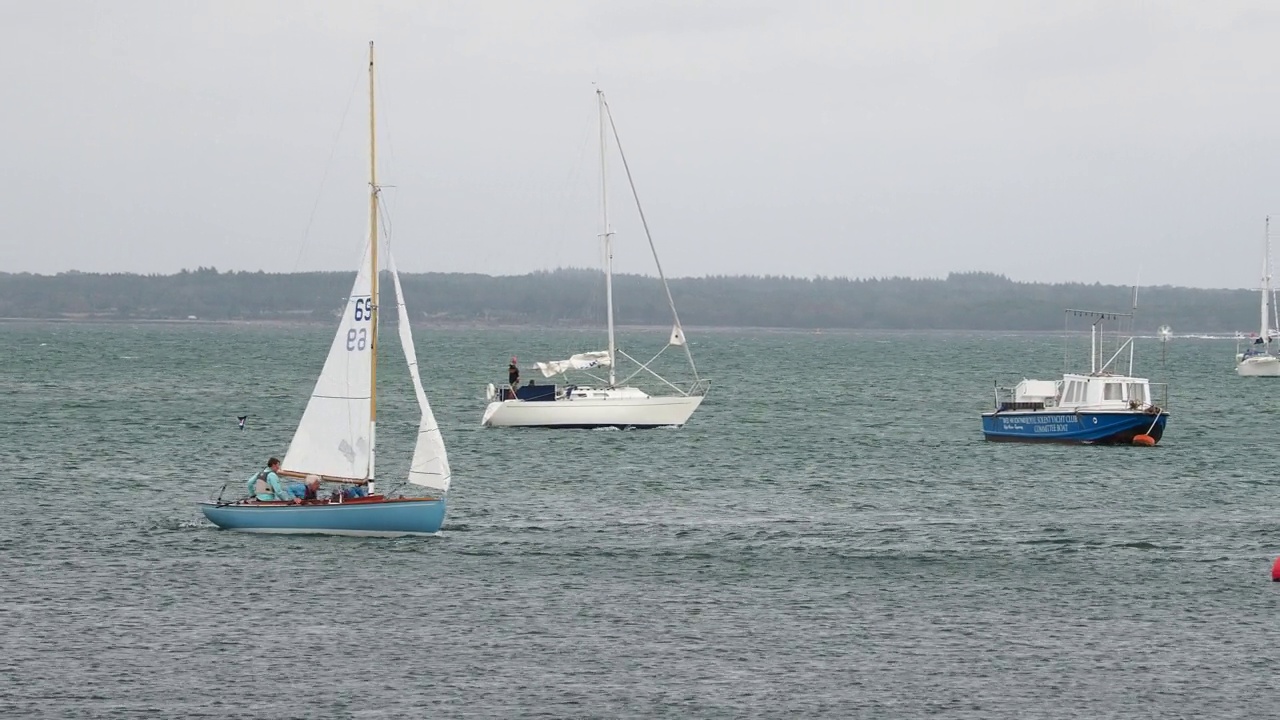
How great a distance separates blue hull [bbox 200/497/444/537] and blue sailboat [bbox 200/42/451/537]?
0.03 metres

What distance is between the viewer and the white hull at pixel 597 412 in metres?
79.6

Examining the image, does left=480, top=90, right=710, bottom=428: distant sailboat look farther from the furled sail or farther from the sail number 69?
the sail number 69

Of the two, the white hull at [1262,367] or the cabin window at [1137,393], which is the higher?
the cabin window at [1137,393]

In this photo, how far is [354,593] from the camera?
38125 mm

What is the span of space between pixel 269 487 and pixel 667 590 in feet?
40.5

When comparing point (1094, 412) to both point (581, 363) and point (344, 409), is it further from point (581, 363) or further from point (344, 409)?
point (344, 409)

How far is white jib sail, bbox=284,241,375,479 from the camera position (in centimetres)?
4372

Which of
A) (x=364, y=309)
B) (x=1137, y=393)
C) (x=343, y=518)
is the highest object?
(x=364, y=309)

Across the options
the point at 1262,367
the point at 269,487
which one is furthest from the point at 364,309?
the point at 1262,367

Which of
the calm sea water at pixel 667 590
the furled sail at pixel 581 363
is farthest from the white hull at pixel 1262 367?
the furled sail at pixel 581 363

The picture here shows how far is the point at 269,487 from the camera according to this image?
45.2 metres

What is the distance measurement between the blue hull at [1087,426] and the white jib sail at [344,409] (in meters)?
39.4

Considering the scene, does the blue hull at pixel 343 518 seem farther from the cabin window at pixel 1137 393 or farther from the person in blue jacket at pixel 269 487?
the cabin window at pixel 1137 393

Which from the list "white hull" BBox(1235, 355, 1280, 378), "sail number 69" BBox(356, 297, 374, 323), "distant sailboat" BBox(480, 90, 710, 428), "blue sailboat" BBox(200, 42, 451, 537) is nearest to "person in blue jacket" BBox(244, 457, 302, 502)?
"blue sailboat" BBox(200, 42, 451, 537)
